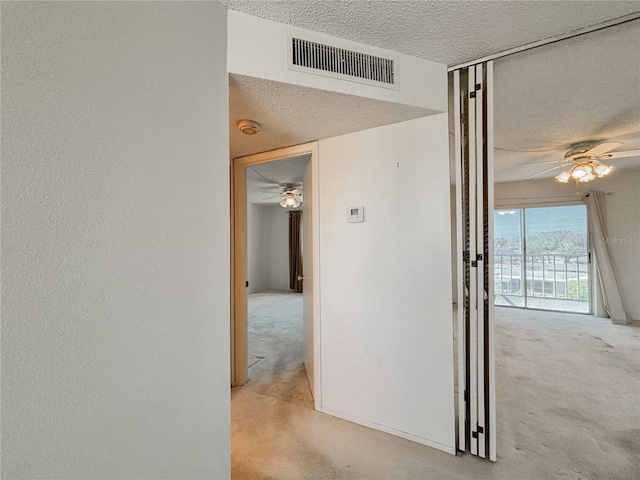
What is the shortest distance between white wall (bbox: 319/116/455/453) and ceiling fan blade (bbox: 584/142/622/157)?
230cm

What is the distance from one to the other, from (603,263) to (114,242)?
608 cm

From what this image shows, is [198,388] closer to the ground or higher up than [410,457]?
higher up

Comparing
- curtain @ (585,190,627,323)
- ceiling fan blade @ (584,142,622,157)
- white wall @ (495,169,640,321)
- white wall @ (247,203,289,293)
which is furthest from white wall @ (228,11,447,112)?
white wall @ (247,203,289,293)

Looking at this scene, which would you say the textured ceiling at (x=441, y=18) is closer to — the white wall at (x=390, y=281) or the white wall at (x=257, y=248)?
the white wall at (x=390, y=281)

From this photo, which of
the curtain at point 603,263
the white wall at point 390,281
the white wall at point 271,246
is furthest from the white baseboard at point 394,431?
the white wall at point 271,246

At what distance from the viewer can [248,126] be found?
167 cm

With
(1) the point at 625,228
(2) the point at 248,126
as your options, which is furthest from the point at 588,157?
(2) the point at 248,126

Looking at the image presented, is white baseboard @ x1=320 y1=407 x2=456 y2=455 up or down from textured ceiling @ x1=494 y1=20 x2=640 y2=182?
down

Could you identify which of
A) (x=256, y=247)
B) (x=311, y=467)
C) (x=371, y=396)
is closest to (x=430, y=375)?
(x=371, y=396)

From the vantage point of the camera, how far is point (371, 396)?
1755 mm

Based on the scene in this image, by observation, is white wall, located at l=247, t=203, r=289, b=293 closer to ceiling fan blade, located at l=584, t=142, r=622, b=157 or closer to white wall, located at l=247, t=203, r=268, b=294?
white wall, located at l=247, t=203, r=268, b=294

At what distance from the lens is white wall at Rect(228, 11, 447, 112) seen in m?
1.18

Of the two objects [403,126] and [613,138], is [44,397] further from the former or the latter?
[613,138]

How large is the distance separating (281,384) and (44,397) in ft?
6.43
